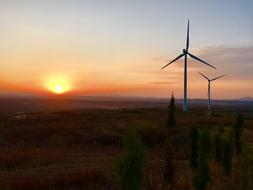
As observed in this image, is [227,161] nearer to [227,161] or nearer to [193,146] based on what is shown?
[227,161]

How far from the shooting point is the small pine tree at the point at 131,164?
8.50 m

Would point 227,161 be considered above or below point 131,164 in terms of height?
below

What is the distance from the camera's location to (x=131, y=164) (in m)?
8.66

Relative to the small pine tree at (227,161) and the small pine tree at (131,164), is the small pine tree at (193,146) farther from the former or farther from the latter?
the small pine tree at (131,164)

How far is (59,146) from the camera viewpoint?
34531 mm

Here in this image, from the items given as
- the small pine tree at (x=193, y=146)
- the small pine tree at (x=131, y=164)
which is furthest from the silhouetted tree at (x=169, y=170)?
the small pine tree at (x=131, y=164)

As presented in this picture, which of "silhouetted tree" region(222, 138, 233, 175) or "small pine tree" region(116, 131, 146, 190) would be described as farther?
"silhouetted tree" region(222, 138, 233, 175)

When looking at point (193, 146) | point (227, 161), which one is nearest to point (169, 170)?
point (193, 146)

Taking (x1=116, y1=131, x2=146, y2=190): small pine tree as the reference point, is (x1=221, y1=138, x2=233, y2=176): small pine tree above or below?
below

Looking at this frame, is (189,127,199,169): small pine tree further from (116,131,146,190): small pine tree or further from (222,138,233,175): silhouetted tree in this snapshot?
(116,131,146,190): small pine tree

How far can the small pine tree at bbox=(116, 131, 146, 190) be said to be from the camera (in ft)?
27.9

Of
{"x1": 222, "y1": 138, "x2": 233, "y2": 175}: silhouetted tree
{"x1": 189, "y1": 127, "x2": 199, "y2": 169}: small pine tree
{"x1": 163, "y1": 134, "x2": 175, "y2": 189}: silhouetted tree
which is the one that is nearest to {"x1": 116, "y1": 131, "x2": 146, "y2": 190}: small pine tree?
{"x1": 163, "y1": 134, "x2": 175, "y2": 189}: silhouetted tree

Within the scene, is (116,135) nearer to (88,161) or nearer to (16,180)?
(88,161)

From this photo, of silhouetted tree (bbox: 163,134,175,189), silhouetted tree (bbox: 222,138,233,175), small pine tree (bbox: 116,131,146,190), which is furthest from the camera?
silhouetted tree (bbox: 222,138,233,175)
